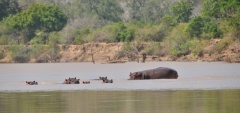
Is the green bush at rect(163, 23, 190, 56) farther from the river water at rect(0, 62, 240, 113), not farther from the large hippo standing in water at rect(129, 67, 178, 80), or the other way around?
the river water at rect(0, 62, 240, 113)

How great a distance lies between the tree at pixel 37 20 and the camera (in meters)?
93.6

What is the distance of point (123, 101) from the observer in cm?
3002

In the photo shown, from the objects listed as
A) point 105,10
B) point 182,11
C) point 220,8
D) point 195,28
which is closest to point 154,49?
point 195,28

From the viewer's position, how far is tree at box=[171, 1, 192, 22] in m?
88.9

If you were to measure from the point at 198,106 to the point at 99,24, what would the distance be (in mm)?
71777

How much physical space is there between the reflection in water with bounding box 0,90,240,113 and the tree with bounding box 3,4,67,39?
189 ft

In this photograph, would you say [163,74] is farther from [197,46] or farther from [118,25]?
[118,25]

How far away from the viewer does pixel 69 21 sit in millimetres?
103000

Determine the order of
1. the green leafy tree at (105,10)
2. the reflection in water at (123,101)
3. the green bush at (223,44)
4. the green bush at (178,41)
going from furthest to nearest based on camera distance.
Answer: the green leafy tree at (105,10)
the green bush at (178,41)
the green bush at (223,44)
the reflection in water at (123,101)

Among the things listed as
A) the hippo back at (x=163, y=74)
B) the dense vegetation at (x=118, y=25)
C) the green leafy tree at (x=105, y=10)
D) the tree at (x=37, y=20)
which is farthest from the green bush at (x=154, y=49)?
the hippo back at (x=163, y=74)

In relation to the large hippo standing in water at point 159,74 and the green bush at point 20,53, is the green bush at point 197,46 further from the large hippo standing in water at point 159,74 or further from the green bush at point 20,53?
the large hippo standing in water at point 159,74

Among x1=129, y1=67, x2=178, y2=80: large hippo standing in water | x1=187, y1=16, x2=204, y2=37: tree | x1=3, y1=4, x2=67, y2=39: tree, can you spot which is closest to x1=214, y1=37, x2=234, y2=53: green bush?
x1=187, y1=16, x2=204, y2=37: tree

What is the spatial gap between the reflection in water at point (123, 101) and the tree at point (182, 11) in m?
53.7

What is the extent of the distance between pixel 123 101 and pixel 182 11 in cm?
6031
